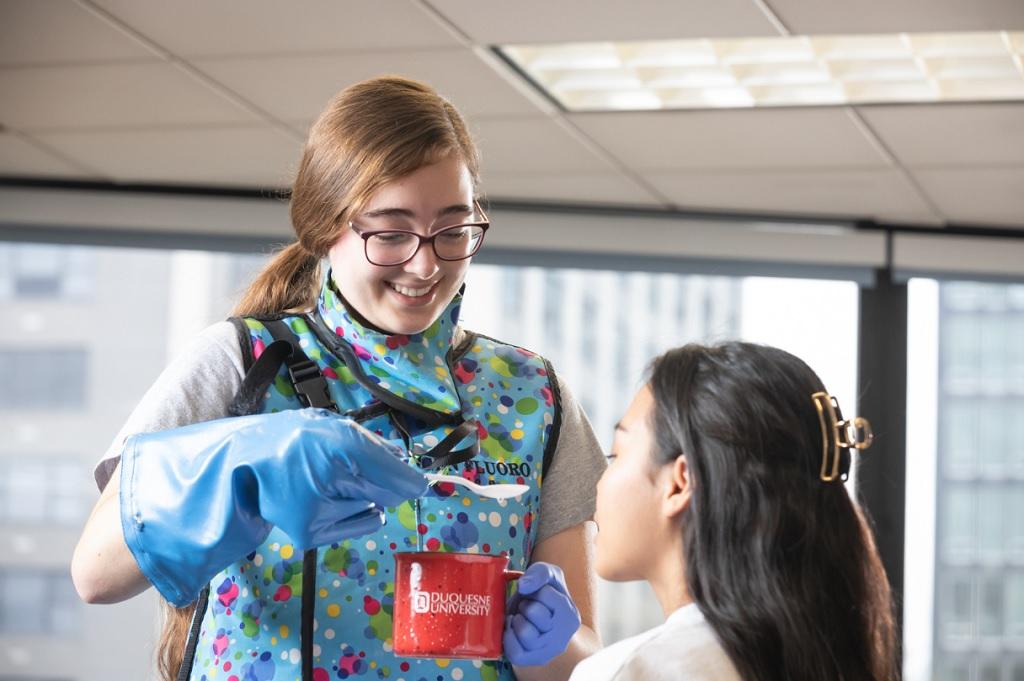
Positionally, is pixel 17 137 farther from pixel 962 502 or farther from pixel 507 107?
pixel 962 502

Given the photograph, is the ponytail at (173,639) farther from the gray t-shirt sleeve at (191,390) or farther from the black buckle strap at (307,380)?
the black buckle strap at (307,380)

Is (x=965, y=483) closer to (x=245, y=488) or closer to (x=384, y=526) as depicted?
(x=384, y=526)

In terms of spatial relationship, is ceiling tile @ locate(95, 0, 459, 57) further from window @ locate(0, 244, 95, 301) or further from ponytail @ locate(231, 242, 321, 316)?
window @ locate(0, 244, 95, 301)

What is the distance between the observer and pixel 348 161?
1570 millimetres

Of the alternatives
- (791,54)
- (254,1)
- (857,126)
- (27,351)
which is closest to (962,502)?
(857,126)

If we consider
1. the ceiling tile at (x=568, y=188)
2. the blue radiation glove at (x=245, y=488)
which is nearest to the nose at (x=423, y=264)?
the blue radiation glove at (x=245, y=488)

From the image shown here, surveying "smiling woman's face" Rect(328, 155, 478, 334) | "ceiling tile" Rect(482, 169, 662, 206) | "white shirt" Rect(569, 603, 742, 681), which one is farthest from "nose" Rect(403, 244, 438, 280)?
"ceiling tile" Rect(482, 169, 662, 206)

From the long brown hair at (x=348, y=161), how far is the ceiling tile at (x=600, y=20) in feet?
4.15

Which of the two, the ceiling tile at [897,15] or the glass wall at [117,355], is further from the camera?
the glass wall at [117,355]

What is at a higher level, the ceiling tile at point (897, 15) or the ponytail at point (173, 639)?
the ceiling tile at point (897, 15)

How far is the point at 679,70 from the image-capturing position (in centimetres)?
338

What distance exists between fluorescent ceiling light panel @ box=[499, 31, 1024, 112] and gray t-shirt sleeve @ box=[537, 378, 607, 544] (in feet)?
5.41

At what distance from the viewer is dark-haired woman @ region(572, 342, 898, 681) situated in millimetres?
1297

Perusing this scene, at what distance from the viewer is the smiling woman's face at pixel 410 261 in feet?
5.13
